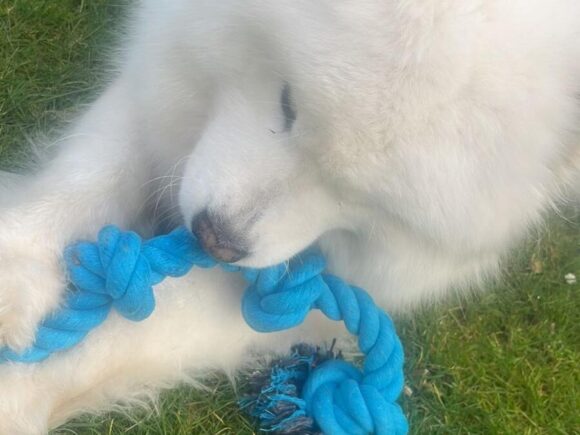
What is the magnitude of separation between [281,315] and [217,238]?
0.34m

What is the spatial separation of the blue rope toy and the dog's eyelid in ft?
1.36

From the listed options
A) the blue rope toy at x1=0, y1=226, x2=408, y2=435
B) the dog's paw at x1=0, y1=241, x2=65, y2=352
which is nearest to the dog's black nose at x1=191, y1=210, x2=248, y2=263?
the blue rope toy at x1=0, y1=226, x2=408, y2=435

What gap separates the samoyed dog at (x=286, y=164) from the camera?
4.76 feet

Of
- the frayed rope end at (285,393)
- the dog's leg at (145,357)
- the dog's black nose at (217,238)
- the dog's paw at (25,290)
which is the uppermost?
the dog's black nose at (217,238)

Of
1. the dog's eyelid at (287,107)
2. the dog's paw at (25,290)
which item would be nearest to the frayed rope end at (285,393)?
the dog's paw at (25,290)

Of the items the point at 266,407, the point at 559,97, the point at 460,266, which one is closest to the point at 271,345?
the point at 266,407

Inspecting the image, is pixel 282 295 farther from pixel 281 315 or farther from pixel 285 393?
pixel 285 393

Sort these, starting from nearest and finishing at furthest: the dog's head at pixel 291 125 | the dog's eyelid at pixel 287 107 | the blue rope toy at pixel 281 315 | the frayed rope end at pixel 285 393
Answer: the dog's head at pixel 291 125 < the dog's eyelid at pixel 287 107 < the blue rope toy at pixel 281 315 < the frayed rope end at pixel 285 393

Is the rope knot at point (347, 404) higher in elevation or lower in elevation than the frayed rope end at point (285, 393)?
higher

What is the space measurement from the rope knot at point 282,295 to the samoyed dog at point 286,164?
0.13m

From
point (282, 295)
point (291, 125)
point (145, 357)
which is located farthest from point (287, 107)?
point (145, 357)

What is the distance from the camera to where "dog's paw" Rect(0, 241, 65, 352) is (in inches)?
67.9

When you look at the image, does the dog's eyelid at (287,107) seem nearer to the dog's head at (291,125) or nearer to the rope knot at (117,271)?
the dog's head at (291,125)

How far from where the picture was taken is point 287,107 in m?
1.59
